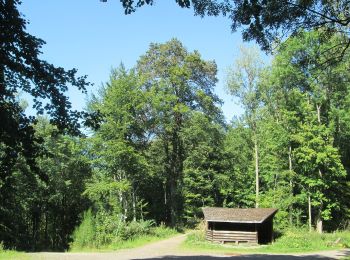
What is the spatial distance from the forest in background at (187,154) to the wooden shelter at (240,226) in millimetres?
4883

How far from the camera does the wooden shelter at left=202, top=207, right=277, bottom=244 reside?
3281 cm

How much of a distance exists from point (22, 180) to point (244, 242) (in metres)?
19.1

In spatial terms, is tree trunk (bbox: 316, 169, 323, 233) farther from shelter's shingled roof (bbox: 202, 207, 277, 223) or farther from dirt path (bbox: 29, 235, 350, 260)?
dirt path (bbox: 29, 235, 350, 260)

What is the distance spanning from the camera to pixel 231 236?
33.5 meters

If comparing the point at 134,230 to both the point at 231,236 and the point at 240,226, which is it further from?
the point at 240,226

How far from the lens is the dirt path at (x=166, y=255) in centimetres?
2355

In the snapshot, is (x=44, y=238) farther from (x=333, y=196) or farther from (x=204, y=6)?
(x=204, y=6)

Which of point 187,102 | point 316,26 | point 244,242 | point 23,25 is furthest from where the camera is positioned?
point 187,102

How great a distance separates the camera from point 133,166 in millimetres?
39000

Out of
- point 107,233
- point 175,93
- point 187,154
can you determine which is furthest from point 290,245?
point 175,93

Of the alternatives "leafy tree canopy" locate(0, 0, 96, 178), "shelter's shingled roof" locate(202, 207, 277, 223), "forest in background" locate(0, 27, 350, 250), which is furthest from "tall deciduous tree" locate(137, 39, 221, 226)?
"leafy tree canopy" locate(0, 0, 96, 178)

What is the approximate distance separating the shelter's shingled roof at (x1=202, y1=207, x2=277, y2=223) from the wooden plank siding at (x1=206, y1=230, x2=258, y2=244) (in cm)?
112

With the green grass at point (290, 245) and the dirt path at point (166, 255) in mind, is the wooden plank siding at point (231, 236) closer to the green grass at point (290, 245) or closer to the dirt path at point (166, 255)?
the green grass at point (290, 245)

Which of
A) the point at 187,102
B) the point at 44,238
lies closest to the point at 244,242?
the point at 187,102
